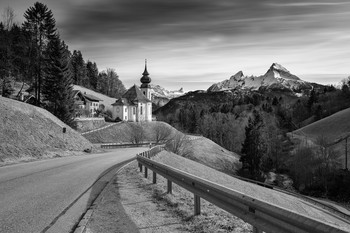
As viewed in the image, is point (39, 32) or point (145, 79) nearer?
point (39, 32)

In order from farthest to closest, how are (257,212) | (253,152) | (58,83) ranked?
(253,152)
(58,83)
(257,212)

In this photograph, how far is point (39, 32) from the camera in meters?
49.9

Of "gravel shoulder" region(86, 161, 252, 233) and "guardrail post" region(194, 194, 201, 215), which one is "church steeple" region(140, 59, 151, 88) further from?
"guardrail post" region(194, 194, 201, 215)

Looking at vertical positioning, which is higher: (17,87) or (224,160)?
(17,87)

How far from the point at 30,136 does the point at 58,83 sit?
22155 mm

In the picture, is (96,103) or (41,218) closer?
(41,218)

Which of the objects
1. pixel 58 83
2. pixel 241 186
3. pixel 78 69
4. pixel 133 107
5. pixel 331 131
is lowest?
pixel 241 186

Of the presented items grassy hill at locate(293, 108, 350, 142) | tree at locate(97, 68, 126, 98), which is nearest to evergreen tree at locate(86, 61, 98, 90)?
tree at locate(97, 68, 126, 98)

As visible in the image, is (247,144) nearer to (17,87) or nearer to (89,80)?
(17,87)

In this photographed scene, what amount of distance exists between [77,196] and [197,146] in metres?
63.6

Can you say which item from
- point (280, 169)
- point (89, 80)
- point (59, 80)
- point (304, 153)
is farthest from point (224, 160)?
point (89, 80)

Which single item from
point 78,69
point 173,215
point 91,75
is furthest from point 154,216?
point 91,75

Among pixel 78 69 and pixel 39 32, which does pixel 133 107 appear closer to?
pixel 78 69

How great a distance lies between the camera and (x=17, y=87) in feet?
280
